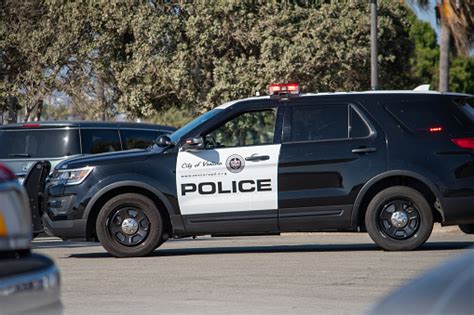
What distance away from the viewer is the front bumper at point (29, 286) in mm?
3732

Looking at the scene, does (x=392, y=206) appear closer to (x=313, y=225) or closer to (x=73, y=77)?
(x=313, y=225)

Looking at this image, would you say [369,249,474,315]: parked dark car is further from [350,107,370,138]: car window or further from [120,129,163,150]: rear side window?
[120,129,163,150]: rear side window

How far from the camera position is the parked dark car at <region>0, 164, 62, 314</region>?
376cm

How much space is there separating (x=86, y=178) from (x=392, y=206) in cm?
356

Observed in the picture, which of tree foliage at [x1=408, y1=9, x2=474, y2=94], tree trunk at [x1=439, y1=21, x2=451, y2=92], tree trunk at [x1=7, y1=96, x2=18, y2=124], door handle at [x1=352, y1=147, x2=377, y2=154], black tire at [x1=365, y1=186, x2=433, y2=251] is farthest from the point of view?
tree foliage at [x1=408, y1=9, x2=474, y2=94]

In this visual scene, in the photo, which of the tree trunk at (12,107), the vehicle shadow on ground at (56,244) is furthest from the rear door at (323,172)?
the tree trunk at (12,107)

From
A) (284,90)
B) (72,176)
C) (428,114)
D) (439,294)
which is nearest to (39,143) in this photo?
(72,176)

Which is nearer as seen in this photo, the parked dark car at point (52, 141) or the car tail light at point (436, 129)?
the car tail light at point (436, 129)

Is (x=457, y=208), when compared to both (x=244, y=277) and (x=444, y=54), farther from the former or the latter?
(x=444, y=54)

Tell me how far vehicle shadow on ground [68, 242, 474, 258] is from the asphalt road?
0.04 feet

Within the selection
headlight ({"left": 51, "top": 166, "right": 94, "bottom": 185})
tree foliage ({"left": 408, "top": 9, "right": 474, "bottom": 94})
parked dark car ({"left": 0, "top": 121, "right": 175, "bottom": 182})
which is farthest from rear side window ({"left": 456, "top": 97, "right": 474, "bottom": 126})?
tree foliage ({"left": 408, "top": 9, "right": 474, "bottom": 94})

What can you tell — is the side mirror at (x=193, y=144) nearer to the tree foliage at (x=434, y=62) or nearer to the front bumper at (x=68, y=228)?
the front bumper at (x=68, y=228)

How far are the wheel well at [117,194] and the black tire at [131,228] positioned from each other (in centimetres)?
10

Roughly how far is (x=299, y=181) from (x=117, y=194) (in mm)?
2131
